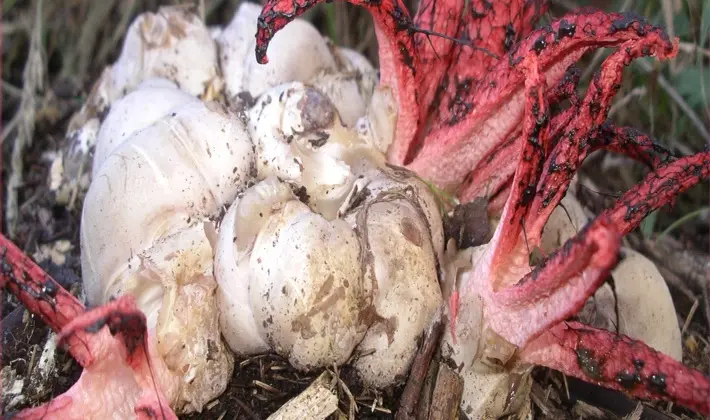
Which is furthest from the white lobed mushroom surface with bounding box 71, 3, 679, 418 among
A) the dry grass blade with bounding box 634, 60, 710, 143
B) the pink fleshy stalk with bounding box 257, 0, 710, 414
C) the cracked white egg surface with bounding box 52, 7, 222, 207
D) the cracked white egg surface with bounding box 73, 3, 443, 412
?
the dry grass blade with bounding box 634, 60, 710, 143

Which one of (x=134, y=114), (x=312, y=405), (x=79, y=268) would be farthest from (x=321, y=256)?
(x=79, y=268)

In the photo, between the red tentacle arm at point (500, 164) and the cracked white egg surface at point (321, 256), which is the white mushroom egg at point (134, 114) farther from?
the red tentacle arm at point (500, 164)

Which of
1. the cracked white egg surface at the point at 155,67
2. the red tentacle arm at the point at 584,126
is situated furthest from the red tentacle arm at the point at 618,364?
the cracked white egg surface at the point at 155,67

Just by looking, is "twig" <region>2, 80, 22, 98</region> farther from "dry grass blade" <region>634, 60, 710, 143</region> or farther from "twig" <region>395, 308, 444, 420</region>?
"dry grass blade" <region>634, 60, 710, 143</region>

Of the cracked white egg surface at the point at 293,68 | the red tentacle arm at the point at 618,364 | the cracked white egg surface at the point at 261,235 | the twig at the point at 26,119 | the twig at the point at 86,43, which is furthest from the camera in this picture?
the twig at the point at 86,43

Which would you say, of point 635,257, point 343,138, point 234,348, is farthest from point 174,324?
point 635,257
